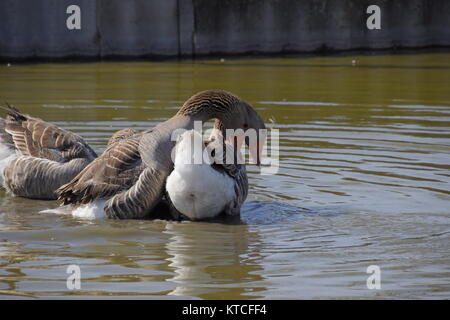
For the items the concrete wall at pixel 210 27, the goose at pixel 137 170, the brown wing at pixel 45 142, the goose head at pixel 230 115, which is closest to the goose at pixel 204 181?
the goose at pixel 137 170

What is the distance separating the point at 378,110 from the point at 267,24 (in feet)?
23.7

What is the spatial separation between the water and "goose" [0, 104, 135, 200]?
0.17 meters

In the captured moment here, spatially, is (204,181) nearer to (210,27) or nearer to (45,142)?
(45,142)

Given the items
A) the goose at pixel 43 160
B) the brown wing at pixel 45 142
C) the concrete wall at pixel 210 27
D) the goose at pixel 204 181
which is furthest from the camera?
the concrete wall at pixel 210 27

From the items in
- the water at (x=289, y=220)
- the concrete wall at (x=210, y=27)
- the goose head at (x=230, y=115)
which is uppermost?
the concrete wall at (x=210, y=27)

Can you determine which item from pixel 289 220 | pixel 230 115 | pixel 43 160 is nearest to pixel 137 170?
pixel 230 115

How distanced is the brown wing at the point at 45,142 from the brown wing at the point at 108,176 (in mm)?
803

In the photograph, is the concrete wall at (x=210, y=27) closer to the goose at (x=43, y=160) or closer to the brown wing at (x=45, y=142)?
the brown wing at (x=45, y=142)

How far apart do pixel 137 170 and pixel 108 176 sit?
25 centimetres

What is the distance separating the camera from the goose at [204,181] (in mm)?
7316

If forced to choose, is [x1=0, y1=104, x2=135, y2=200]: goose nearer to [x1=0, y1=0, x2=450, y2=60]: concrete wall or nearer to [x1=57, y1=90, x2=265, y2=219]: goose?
[x1=57, y1=90, x2=265, y2=219]: goose

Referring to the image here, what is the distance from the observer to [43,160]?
→ 28.7 ft

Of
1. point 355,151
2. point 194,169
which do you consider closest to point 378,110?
point 355,151
